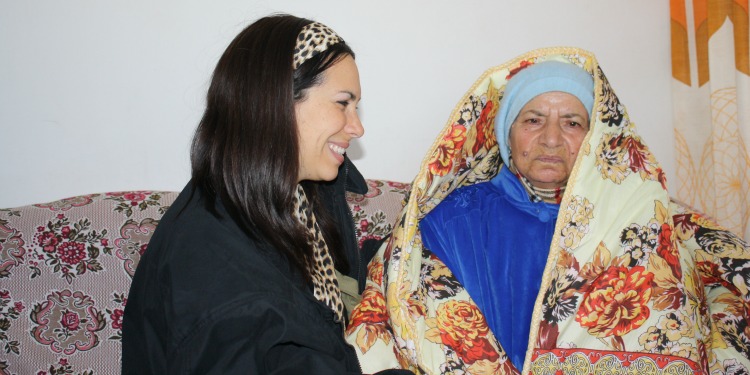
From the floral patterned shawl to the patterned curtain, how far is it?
0.66 metres

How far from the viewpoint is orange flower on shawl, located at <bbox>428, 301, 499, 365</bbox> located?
1.57 meters

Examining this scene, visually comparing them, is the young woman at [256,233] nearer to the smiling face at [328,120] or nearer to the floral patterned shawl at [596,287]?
the smiling face at [328,120]

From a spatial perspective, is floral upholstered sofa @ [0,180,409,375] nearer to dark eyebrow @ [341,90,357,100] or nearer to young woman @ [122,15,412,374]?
young woman @ [122,15,412,374]

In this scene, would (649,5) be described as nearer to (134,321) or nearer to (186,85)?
(186,85)

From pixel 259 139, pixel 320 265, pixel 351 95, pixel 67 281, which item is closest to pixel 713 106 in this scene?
pixel 351 95

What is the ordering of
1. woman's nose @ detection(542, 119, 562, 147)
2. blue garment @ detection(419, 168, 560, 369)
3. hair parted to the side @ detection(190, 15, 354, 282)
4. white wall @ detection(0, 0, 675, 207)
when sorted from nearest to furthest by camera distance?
hair parted to the side @ detection(190, 15, 354, 282)
blue garment @ detection(419, 168, 560, 369)
woman's nose @ detection(542, 119, 562, 147)
white wall @ detection(0, 0, 675, 207)

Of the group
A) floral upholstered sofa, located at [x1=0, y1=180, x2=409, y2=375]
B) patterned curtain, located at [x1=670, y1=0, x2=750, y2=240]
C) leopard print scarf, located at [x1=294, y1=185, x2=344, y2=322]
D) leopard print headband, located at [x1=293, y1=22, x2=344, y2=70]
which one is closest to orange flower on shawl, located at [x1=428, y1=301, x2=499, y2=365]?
leopard print scarf, located at [x1=294, y1=185, x2=344, y2=322]

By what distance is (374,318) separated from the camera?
1620mm

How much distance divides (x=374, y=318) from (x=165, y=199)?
2.45 ft

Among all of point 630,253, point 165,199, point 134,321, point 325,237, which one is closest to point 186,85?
point 165,199

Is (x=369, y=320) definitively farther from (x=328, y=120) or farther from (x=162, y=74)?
(x=162, y=74)

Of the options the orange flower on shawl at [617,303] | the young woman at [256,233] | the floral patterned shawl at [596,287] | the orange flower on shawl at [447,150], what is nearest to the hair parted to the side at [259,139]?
the young woman at [256,233]

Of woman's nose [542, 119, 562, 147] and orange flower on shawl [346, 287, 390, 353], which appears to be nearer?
orange flower on shawl [346, 287, 390, 353]

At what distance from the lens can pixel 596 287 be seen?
1.65m
